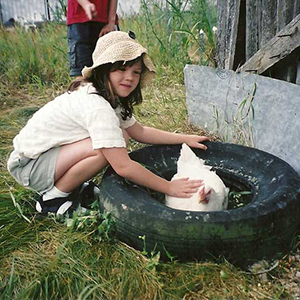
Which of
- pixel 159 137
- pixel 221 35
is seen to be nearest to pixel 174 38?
pixel 221 35

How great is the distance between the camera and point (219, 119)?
3.27 meters

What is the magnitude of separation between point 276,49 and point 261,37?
0.23 metres

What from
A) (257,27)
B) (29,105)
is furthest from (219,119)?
(29,105)

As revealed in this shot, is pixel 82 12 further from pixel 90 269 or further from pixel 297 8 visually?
pixel 90 269

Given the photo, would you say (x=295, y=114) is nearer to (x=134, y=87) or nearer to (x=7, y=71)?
(x=134, y=87)

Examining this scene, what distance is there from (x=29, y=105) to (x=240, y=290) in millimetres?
3518

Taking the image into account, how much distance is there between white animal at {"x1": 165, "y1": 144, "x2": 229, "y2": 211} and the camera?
6.74 ft

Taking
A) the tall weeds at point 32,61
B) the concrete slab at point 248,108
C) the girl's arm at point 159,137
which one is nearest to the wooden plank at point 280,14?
the concrete slab at point 248,108

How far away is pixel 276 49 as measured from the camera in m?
2.81

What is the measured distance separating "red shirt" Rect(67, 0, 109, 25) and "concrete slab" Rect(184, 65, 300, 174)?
0.83 meters

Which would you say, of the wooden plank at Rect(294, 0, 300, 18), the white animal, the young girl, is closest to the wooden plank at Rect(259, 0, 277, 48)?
the wooden plank at Rect(294, 0, 300, 18)

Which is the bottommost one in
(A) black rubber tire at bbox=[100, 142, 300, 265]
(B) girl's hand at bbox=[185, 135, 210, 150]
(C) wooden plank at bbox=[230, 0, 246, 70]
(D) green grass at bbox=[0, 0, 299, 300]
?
(D) green grass at bbox=[0, 0, 299, 300]

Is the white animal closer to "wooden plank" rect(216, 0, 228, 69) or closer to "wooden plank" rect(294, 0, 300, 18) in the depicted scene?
"wooden plank" rect(294, 0, 300, 18)

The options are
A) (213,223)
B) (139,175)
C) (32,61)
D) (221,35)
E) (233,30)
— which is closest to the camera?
(213,223)
